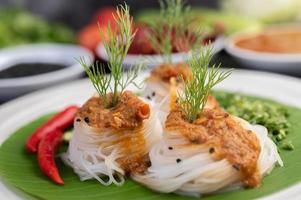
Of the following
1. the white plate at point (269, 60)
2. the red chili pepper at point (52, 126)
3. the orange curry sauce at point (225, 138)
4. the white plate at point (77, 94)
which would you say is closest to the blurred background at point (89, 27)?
the white plate at point (269, 60)

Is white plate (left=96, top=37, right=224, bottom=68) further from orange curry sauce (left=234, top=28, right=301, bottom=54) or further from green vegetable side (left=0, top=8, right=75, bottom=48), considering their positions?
green vegetable side (left=0, top=8, right=75, bottom=48)

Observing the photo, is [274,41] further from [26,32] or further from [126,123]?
[26,32]

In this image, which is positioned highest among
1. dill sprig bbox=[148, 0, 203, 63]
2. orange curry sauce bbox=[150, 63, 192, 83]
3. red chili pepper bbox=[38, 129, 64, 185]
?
dill sprig bbox=[148, 0, 203, 63]

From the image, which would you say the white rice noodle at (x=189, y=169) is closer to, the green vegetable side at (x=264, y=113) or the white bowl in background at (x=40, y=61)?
the green vegetable side at (x=264, y=113)

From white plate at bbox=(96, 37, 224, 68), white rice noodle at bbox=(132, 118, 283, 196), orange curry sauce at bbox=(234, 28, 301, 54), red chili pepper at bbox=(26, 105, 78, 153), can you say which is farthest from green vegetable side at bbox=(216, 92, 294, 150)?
orange curry sauce at bbox=(234, 28, 301, 54)

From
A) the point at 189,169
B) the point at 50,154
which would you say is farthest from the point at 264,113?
the point at 50,154

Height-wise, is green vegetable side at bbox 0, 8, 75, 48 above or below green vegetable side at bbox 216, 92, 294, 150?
above

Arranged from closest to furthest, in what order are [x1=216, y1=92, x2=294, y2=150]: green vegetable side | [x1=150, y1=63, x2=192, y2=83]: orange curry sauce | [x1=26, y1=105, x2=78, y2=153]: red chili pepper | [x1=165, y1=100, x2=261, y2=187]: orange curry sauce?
[x1=165, y1=100, x2=261, y2=187]: orange curry sauce < [x1=216, y1=92, x2=294, y2=150]: green vegetable side < [x1=26, y1=105, x2=78, y2=153]: red chili pepper < [x1=150, y1=63, x2=192, y2=83]: orange curry sauce
